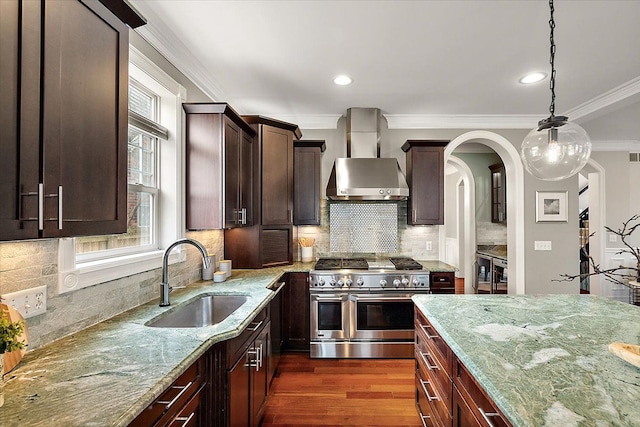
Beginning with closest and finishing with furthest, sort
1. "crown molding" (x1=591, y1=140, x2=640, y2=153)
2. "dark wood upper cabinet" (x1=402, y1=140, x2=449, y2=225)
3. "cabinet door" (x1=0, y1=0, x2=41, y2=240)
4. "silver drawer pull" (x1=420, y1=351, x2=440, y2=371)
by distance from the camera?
"cabinet door" (x1=0, y1=0, x2=41, y2=240), "silver drawer pull" (x1=420, y1=351, x2=440, y2=371), "dark wood upper cabinet" (x1=402, y1=140, x2=449, y2=225), "crown molding" (x1=591, y1=140, x2=640, y2=153)

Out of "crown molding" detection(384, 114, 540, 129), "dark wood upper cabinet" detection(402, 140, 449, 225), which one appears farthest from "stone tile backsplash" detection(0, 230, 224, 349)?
"crown molding" detection(384, 114, 540, 129)

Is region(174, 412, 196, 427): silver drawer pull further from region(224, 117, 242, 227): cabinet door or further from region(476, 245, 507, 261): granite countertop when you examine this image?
region(476, 245, 507, 261): granite countertop

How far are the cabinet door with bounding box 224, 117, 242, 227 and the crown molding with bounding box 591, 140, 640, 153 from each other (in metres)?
5.96

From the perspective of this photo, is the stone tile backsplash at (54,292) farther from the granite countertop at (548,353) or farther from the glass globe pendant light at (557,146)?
the glass globe pendant light at (557,146)

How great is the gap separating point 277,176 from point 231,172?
0.90 m

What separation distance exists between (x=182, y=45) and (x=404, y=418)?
3.21 metres

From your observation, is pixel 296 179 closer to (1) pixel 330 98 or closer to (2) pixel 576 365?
(1) pixel 330 98

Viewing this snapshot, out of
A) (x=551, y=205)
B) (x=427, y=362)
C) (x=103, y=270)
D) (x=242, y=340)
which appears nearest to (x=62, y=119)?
(x=103, y=270)

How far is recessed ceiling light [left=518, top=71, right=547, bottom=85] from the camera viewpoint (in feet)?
9.82

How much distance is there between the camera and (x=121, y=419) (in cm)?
93

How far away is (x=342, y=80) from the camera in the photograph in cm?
314

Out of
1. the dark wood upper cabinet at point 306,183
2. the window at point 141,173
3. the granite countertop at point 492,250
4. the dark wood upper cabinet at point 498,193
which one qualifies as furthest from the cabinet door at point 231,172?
the dark wood upper cabinet at point 498,193

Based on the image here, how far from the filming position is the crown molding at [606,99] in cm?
315

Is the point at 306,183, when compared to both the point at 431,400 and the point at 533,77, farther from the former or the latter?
the point at 431,400
